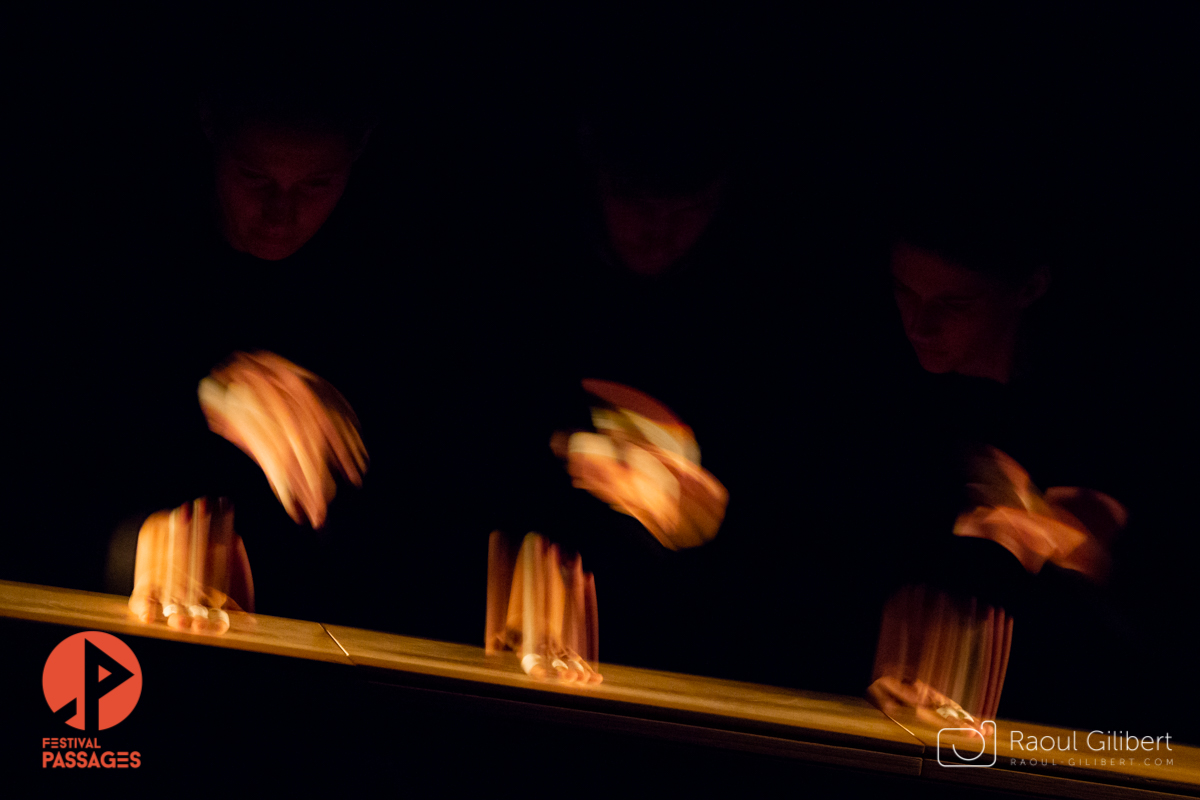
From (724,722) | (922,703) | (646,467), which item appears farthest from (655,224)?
(922,703)

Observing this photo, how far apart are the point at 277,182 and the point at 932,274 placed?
1.57 meters

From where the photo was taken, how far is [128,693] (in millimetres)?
2127

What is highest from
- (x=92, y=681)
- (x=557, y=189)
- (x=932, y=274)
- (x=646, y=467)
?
(x=557, y=189)

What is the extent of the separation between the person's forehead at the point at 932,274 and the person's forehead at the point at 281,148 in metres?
1.39

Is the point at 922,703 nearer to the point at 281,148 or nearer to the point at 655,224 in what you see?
the point at 655,224

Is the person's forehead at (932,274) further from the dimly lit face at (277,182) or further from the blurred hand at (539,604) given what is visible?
the dimly lit face at (277,182)

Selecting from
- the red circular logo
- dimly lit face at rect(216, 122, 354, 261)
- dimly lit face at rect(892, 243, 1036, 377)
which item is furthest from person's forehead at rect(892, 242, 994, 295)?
the red circular logo

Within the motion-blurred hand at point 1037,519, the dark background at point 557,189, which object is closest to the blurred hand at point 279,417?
the dark background at point 557,189

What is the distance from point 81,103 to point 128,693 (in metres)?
1.40

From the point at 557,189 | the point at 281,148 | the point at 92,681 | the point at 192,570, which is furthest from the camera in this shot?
the point at 557,189

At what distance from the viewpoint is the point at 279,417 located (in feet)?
8.57

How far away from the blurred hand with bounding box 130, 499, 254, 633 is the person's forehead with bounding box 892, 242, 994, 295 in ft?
5.65

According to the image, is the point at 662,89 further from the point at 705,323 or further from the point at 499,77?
the point at 705,323

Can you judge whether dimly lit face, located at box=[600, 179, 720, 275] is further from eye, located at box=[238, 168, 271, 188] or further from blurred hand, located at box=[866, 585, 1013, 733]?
blurred hand, located at box=[866, 585, 1013, 733]
